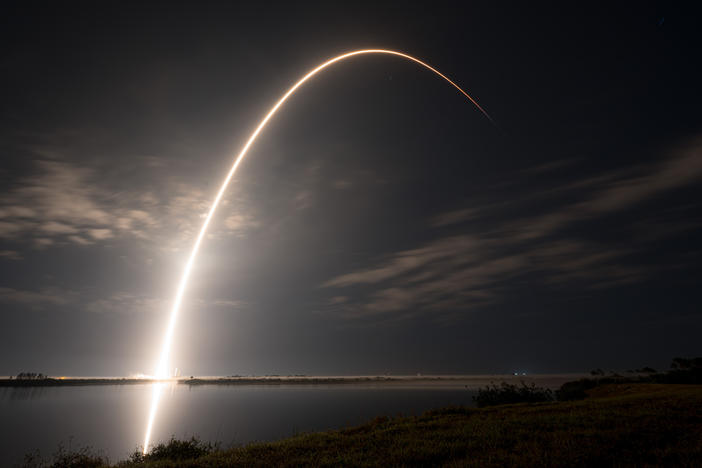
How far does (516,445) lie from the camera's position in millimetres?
13602

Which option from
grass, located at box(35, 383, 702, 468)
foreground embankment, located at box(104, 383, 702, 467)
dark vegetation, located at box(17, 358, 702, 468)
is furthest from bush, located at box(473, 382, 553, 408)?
Answer: grass, located at box(35, 383, 702, 468)

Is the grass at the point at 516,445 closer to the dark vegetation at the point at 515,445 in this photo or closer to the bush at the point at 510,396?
the dark vegetation at the point at 515,445

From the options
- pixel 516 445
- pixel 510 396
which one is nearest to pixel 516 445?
pixel 516 445

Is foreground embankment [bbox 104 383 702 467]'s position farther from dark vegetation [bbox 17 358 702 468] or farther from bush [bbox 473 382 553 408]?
bush [bbox 473 382 553 408]

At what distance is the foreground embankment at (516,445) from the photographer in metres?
11.6

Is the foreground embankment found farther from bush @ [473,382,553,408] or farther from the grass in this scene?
bush @ [473,382,553,408]

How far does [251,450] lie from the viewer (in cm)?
1616

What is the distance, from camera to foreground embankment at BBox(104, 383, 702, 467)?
38.0 ft

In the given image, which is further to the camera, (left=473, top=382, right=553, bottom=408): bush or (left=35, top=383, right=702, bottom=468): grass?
(left=473, top=382, right=553, bottom=408): bush

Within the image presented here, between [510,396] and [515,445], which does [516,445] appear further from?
[510,396]

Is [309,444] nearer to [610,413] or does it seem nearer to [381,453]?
[381,453]

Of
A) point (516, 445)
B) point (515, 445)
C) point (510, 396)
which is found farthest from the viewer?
point (510, 396)

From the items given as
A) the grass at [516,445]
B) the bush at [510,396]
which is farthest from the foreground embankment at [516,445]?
the bush at [510,396]

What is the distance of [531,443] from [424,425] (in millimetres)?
7437
